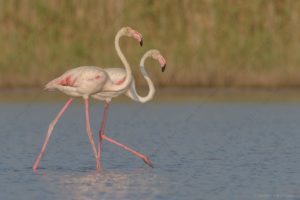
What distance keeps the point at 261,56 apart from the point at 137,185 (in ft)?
51.3

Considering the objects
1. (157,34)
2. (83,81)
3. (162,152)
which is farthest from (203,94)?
(83,81)

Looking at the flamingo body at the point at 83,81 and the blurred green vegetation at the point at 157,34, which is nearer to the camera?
the flamingo body at the point at 83,81

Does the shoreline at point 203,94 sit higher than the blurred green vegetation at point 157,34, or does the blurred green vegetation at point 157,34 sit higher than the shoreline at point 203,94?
the blurred green vegetation at point 157,34

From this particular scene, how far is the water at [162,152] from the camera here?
11.2 metres

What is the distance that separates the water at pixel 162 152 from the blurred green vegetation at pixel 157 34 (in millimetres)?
3351

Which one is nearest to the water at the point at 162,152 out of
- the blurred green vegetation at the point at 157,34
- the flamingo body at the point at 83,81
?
the flamingo body at the point at 83,81

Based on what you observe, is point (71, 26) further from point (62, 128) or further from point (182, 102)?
point (62, 128)

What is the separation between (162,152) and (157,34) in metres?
12.8

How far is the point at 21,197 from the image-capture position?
1066cm

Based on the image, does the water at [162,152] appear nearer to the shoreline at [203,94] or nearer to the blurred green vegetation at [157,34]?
the shoreline at [203,94]

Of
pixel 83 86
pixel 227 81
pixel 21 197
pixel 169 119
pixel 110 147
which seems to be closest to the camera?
pixel 21 197

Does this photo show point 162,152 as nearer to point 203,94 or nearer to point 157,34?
point 203,94

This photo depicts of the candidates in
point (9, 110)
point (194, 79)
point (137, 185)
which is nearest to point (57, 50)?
point (194, 79)

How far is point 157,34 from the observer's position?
27.7 meters
